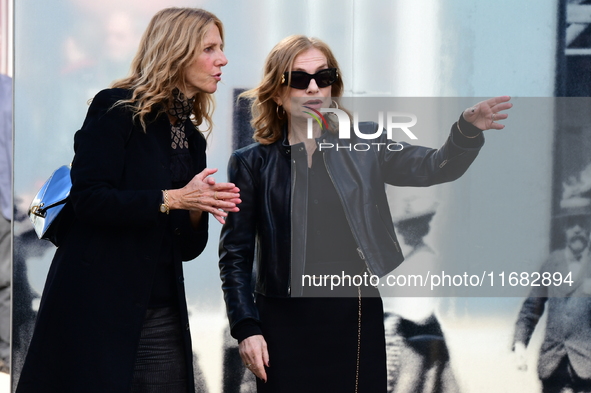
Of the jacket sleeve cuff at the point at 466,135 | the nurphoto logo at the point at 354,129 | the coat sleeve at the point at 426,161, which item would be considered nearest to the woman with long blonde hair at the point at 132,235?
the nurphoto logo at the point at 354,129

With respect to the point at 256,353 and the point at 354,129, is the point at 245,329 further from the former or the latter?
the point at 354,129

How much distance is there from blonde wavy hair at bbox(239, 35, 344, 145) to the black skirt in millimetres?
678

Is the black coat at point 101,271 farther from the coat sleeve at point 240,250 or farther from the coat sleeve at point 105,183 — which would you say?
the coat sleeve at point 240,250

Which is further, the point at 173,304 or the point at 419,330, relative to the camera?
the point at 419,330

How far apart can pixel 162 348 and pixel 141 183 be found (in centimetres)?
58

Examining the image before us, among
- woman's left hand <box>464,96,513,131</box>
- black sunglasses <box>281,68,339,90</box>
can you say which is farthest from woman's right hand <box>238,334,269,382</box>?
woman's left hand <box>464,96,513,131</box>

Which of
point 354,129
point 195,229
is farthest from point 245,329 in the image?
point 354,129

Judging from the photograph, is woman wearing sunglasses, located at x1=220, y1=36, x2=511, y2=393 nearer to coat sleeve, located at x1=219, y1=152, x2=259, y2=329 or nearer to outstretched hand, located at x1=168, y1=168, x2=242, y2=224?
coat sleeve, located at x1=219, y1=152, x2=259, y2=329

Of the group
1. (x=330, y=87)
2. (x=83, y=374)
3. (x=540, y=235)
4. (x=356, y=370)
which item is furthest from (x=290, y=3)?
(x=83, y=374)

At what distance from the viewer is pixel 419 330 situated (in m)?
3.88

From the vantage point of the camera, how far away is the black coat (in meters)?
2.39

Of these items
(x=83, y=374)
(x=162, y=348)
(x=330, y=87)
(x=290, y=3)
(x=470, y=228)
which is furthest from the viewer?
(x=290, y=3)

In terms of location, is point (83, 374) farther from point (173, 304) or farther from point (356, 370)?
point (356, 370)

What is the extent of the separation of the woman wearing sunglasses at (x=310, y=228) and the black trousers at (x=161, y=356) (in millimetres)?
231
